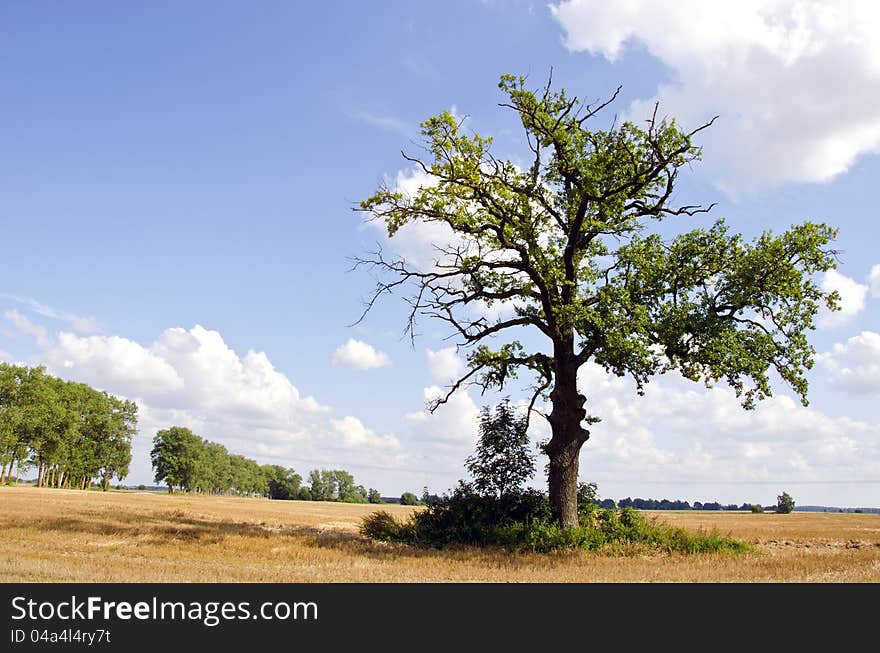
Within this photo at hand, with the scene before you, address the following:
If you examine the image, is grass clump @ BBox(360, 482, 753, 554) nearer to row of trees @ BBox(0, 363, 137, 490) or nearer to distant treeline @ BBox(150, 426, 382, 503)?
row of trees @ BBox(0, 363, 137, 490)

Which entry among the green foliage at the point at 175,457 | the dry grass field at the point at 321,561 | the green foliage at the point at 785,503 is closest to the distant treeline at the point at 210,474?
the green foliage at the point at 175,457

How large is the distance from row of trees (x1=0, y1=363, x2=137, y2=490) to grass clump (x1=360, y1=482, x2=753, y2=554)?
281 ft

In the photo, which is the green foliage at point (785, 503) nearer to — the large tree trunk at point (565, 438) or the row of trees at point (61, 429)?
the large tree trunk at point (565, 438)

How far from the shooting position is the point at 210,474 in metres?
149

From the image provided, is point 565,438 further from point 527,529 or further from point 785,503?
point 785,503

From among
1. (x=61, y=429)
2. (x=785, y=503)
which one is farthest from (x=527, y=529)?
(x=61, y=429)

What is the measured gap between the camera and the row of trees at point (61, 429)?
308 ft

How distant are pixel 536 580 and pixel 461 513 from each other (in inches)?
368

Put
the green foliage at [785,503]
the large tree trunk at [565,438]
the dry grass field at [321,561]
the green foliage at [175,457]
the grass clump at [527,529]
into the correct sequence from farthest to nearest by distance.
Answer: the green foliage at [175,457], the green foliage at [785,503], the large tree trunk at [565,438], the grass clump at [527,529], the dry grass field at [321,561]

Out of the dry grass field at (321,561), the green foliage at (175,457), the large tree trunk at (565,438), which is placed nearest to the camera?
the dry grass field at (321,561)

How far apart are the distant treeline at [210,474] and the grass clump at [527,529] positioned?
124 meters

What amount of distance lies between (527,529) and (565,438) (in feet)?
12.9

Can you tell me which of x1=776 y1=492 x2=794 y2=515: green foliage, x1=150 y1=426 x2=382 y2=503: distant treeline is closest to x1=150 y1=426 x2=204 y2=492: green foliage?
x1=150 y1=426 x2=382 y2=503: distant treeline
